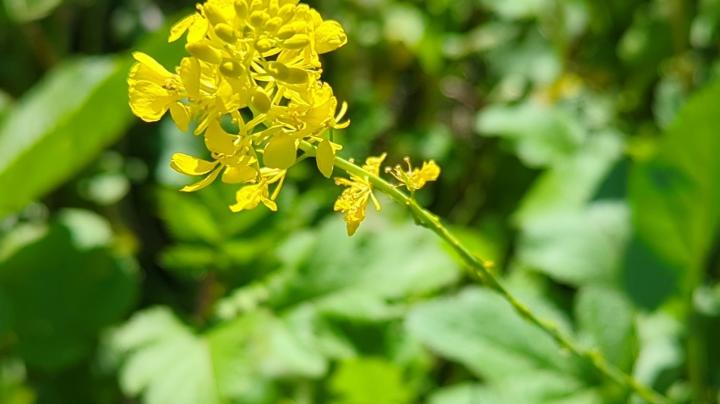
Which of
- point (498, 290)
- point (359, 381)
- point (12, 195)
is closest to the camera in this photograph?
point (498, 290)

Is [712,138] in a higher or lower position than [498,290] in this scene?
lower

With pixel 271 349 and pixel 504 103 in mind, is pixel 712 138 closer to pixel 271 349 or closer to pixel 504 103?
pixel 504 103

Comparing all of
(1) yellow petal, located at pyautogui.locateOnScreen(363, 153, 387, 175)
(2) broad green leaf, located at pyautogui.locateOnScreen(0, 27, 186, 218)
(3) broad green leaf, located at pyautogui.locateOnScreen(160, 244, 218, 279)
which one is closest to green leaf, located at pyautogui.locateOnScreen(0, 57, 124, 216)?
(2) broad green leaf, located at pyautogui.locateOnScreen(0, 27, 186, 218)

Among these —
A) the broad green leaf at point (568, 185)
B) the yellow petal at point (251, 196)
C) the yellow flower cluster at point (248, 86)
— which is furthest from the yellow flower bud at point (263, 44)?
the broad green leaf at point (568, 185)

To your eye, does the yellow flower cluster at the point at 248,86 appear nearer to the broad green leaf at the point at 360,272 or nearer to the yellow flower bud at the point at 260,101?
the yellow flower bud at the point at 260,101

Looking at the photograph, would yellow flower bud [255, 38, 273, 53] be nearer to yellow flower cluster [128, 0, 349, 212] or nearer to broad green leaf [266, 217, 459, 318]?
yellow flower cluster [128, 0, 349, 212]

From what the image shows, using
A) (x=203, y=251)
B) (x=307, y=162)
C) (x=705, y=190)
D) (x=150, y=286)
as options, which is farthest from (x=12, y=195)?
(x=705, y=190)
